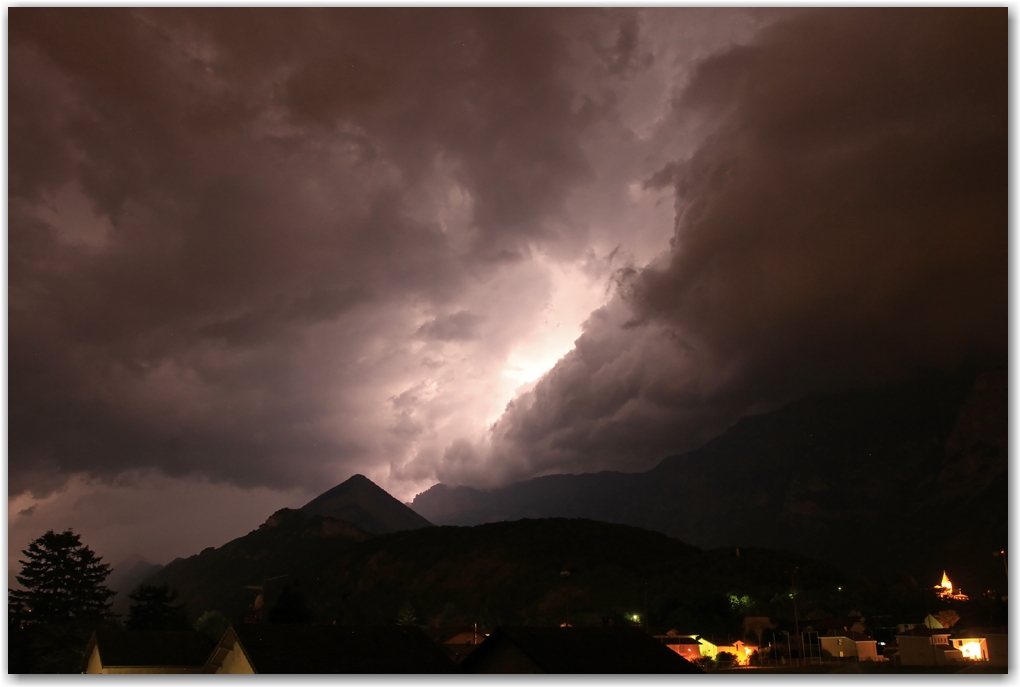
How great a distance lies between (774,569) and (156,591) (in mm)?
94448

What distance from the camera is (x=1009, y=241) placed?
749 inches

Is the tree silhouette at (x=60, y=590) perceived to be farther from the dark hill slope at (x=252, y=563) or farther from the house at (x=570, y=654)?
the dark hill slope at (x=252, y=563)

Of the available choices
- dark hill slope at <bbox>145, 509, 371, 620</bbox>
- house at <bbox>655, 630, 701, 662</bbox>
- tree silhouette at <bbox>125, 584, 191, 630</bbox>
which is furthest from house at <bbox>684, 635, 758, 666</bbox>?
dark hill slope at <bbox>145, 509, 371, 620</bbox>

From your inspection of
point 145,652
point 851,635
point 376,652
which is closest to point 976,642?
point 851,635

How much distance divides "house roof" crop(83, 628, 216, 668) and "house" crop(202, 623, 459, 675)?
42.4 ft

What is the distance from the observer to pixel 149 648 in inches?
1321

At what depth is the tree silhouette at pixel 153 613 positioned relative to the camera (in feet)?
185

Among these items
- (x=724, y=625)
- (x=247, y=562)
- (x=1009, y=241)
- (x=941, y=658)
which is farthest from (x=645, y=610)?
(x=247, y=562)

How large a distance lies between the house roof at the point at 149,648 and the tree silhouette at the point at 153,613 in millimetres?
22836

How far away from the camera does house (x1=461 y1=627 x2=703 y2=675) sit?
22.0 meters

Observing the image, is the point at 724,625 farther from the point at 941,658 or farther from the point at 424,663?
the point at 424,663

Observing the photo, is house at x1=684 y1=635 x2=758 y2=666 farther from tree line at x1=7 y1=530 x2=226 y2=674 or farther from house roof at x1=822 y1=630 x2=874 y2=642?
tree line at x1=7 y1=530 x2=226 y2=674

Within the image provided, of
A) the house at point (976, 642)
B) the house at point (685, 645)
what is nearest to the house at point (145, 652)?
the house at point (976, 642)

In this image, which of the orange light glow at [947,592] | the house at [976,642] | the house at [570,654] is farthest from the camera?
the orange light glow at [947,592]
